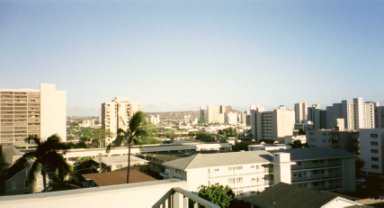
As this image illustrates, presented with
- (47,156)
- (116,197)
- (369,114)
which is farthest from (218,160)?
(369,114)

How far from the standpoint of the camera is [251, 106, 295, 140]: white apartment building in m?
91.9

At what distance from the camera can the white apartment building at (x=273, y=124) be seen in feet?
302

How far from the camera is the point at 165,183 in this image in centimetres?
495

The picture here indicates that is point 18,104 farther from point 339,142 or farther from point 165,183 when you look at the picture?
point 165,183

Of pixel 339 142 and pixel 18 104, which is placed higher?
pixel 18 104

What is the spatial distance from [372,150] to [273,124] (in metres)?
43.0

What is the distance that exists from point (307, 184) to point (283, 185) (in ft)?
35.3

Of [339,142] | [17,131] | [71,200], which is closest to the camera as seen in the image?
[71,200]

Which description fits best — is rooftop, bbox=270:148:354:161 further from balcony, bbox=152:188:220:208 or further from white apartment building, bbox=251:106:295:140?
white apartment building, bbox=251:106:295:140

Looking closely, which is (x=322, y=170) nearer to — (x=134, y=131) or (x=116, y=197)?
(x=134, y=131)

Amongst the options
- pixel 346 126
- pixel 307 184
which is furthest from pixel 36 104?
pixel 346 126

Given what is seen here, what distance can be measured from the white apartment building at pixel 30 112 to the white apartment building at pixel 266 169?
48743mm

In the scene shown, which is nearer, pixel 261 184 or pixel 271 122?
pixel 261 184

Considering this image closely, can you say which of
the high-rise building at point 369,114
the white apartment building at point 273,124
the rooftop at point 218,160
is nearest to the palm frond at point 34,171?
the rooftop at point 218,160
